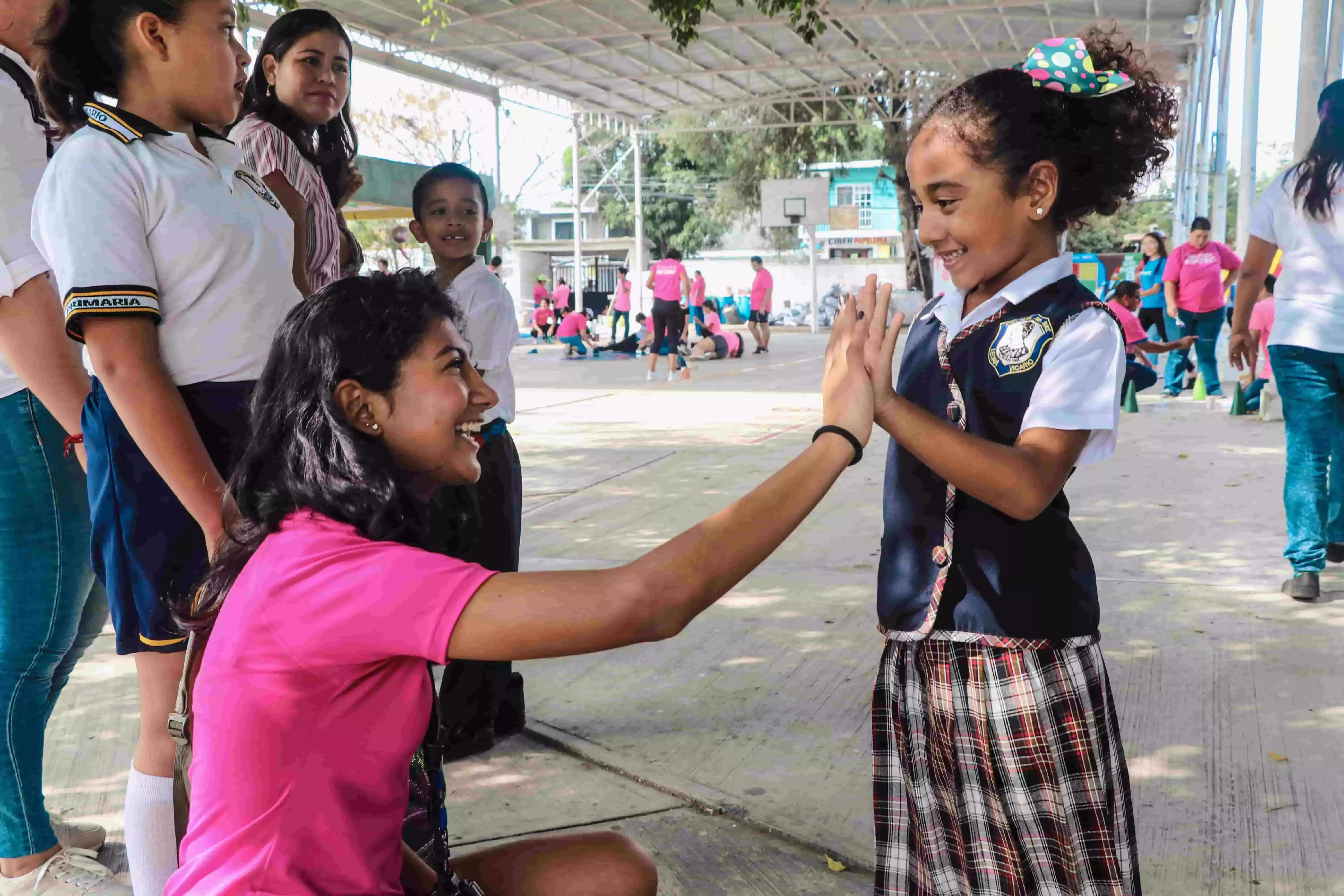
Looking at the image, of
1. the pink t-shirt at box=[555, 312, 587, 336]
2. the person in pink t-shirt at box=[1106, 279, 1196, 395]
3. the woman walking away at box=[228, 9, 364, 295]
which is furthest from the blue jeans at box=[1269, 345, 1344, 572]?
the pink t-shirt at box=[555, 312, 587, 336]

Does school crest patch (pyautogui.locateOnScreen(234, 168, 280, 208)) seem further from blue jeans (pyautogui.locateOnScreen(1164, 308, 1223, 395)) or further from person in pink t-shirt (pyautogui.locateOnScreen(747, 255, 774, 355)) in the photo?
person in pink t-shirt (pyautogui.locateOnScreen(747, 255, 774, 355))

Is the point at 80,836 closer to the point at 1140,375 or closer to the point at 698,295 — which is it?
the point at 1140,375

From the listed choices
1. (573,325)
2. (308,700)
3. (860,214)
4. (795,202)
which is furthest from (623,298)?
(860,214)

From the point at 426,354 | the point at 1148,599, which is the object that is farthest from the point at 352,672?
the point at 1148,599

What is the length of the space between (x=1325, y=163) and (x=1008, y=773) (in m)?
3.68

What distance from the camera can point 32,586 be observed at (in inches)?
91.4

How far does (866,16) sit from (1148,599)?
17826 mm

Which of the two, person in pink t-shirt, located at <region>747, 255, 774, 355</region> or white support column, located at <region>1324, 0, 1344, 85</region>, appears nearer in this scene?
white support column, located at <region>1324, 0, 1344, 85</region>

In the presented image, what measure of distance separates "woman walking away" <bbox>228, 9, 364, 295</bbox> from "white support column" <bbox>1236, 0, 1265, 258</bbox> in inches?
519

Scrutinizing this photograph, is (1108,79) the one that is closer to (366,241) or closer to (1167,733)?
(1167,733)

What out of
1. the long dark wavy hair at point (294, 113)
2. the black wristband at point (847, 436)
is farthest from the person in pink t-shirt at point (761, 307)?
the black wristband at point (847, 436)

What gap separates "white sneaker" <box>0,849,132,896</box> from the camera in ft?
7.80

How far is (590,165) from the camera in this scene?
175ft

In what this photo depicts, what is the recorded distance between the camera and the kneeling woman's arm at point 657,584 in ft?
4.49
